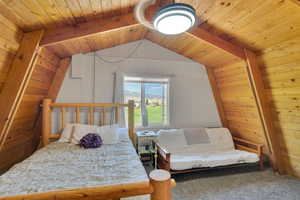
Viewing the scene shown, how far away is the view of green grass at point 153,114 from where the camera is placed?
326 cm

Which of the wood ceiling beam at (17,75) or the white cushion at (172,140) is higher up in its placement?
the wood ceiling beam at (17,75)

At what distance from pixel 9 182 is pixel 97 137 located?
1133mm

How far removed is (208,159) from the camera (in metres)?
2.54

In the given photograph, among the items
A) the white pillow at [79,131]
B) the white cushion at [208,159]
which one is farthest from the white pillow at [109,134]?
the white cushion at [208,159]

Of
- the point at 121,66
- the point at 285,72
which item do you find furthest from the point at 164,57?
the point at 285,72

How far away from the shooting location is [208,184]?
234 centimetres

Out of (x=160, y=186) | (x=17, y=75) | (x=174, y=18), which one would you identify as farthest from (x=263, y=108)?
(x=17, y=75)

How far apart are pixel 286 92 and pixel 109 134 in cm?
266

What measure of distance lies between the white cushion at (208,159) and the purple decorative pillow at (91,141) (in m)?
1.12

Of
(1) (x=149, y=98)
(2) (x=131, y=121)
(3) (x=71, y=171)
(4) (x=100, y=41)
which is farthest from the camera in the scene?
(1) (x=149, y=98)

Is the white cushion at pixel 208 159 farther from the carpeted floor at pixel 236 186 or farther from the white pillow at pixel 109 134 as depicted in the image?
the white pillow at pixel 109 134

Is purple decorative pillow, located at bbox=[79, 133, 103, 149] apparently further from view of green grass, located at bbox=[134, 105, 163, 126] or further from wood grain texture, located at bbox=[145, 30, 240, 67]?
wood grain texture, located at bbox=[145, 30, 240, 67]

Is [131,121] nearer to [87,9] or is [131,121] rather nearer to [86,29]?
[86,29]

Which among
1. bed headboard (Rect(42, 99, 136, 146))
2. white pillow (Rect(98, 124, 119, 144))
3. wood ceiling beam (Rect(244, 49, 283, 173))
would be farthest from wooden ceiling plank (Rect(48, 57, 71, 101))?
wood ceiling beam (Rect(244, 49, 283, 173))
